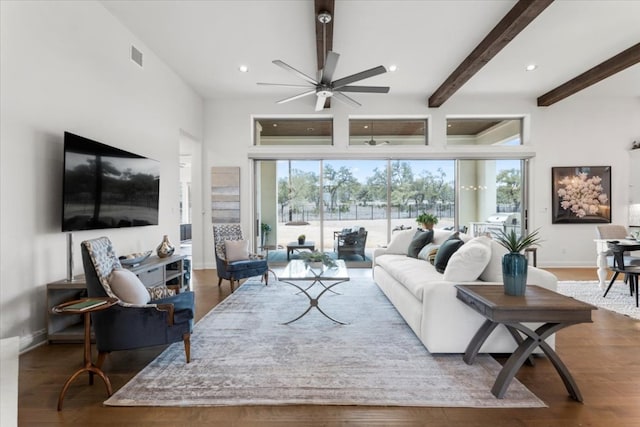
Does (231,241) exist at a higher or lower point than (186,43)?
lower

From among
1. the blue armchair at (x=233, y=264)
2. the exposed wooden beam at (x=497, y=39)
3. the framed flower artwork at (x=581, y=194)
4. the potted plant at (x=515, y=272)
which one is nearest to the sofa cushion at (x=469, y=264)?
the potted plant at (x=515, y=272)

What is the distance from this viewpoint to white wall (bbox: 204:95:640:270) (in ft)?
21.8

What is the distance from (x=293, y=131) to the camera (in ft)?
22.6

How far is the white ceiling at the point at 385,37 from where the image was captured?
12.2 feet

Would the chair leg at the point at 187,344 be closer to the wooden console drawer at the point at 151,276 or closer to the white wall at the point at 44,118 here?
the wooden console drawer at the point at 151,276

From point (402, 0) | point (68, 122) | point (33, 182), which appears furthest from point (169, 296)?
point (402, 0)

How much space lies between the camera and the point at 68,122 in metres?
3.25

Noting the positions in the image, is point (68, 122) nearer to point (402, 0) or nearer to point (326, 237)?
point (402, 0)

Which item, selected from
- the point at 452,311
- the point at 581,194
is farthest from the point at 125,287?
the point at 581,194

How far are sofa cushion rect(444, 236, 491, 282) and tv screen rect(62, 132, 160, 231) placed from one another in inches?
141

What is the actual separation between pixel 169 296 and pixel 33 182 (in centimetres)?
157

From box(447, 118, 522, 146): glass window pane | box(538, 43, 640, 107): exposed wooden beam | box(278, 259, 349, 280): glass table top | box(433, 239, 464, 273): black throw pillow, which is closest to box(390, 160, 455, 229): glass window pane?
box(447, 118, 522, 146): glass window pane

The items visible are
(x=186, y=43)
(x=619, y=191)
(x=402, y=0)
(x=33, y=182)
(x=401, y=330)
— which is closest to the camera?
(x=33, y=182)

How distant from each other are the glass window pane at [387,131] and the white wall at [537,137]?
20 cm
